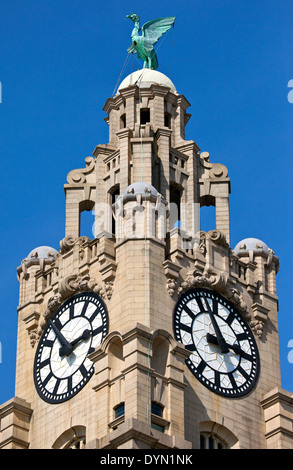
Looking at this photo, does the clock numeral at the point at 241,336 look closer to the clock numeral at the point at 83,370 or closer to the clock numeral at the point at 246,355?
the clock numeral at the point at 246,355

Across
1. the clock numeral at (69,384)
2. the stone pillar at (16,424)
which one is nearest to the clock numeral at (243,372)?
the clock numeral at (69,384)

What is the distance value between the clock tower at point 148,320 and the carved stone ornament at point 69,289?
4 cm

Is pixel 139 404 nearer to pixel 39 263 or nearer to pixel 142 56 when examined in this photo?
pixel 39 263

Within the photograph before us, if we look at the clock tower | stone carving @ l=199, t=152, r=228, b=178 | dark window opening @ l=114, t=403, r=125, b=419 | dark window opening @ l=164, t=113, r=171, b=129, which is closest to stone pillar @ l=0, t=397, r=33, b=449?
the clock tower

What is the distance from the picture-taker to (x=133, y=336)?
193 ft

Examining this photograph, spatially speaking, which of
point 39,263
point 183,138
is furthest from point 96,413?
point 183,138

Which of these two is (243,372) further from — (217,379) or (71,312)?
(71,312)

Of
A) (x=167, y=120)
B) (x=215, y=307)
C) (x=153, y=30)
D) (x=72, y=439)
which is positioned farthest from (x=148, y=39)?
(x=72, y=439)

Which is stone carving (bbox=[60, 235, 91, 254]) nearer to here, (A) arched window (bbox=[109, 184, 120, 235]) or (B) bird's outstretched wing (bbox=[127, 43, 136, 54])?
(A) arched window (bbox=[109, 184, 120, 235])

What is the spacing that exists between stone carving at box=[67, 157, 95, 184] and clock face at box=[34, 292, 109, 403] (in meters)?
5.49

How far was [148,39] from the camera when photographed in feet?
229

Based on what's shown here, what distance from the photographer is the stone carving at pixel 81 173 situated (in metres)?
67.2

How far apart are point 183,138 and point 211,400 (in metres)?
11.1

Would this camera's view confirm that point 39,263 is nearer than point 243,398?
No
